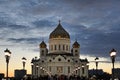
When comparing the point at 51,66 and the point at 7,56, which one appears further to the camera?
the point at 51,66

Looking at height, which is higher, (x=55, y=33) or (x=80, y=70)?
(x=55, y=33)

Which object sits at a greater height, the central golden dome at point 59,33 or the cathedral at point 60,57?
the central golden dome at point 59,33

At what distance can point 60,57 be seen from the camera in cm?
14350

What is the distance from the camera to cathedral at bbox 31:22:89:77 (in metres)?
144

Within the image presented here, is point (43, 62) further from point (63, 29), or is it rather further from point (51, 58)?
point (63, 29)

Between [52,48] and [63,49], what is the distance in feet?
12.5

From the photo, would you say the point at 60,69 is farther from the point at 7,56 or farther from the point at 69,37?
the point at 7,56

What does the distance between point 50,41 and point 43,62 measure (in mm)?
7693

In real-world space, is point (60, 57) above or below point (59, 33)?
below

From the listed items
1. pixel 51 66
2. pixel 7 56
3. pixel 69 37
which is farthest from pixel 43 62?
pixel 7 56

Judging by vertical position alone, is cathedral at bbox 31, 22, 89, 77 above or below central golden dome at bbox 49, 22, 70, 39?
below

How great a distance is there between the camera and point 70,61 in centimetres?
14562

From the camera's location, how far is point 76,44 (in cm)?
14888

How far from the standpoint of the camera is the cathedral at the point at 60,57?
14350 cm
